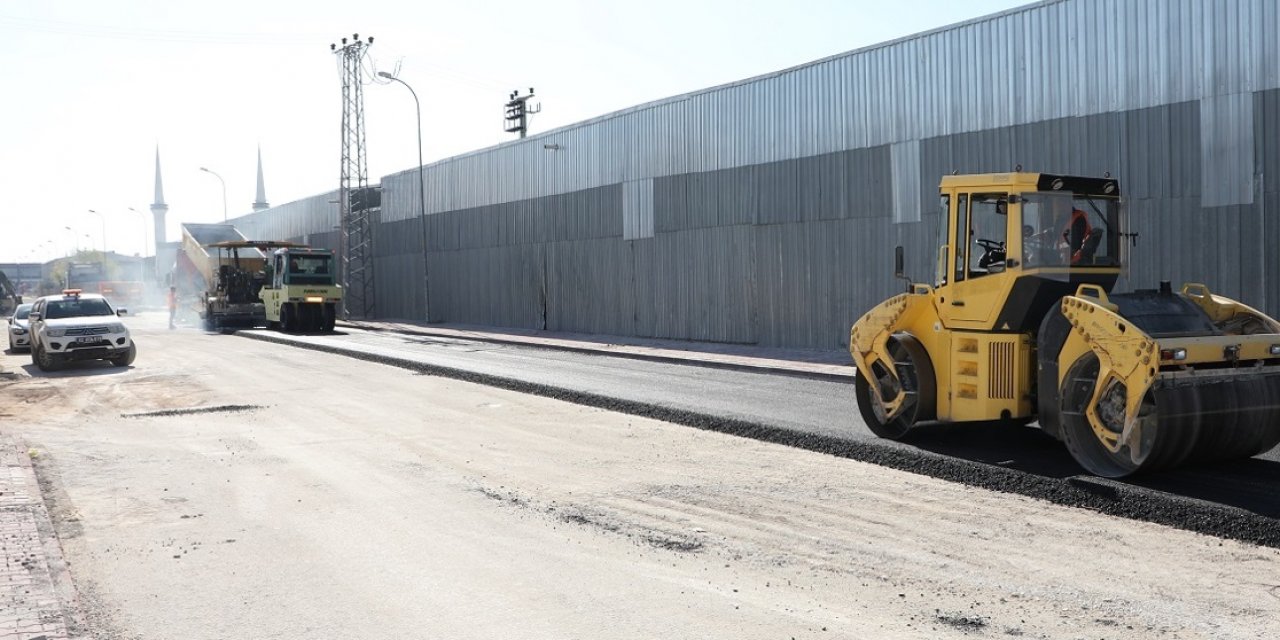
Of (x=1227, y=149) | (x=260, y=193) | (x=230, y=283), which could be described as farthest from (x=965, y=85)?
(x=260, y=193)

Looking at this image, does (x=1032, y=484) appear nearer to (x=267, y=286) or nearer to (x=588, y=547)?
(x=588, y=547)

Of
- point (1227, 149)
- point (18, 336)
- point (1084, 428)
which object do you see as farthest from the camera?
point (18, 336)

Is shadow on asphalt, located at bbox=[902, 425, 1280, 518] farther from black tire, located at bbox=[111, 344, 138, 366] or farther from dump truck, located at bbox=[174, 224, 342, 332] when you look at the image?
dump truck, located at bbox=[174, 224, 342, 332]

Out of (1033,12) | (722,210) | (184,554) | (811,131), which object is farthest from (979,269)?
(722,210)

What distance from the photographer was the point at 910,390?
11.0m

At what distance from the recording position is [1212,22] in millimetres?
18203

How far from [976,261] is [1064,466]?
2.18 metres

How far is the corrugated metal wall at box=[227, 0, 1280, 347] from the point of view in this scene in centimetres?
1811

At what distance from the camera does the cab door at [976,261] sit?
402 inches

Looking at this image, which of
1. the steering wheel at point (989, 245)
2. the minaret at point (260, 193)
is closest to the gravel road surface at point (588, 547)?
the steering wheel at point (989, 245)

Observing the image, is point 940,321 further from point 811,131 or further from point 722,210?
point 722,210

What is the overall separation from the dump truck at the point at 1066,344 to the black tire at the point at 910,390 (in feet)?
0.05

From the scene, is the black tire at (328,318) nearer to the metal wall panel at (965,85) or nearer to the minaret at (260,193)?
the metal wall panel at (965,85)

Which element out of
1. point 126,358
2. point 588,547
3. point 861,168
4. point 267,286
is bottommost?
point 588,547
